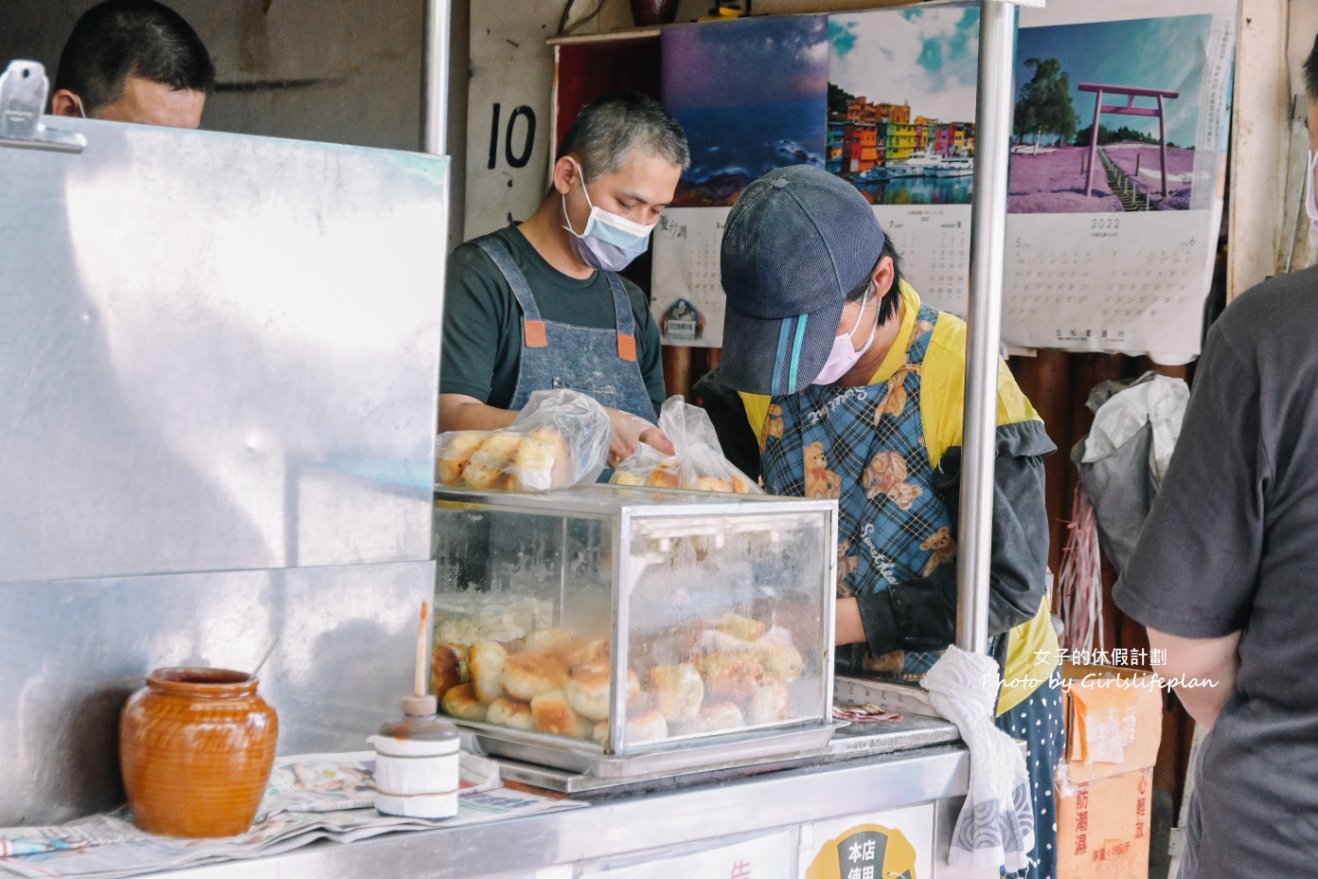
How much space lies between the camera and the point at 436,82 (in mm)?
1589

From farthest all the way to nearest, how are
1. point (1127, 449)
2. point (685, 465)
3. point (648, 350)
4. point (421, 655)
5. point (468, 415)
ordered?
point (1127, 449), point (648, 350), point (468, 415), point (685, 465), point (421, 655)

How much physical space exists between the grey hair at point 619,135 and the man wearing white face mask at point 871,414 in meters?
0.67

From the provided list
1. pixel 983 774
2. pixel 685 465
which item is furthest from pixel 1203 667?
pixel 685 465

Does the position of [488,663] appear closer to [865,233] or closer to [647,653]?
[647,653]

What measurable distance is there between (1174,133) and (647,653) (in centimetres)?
277

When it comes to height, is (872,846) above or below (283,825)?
below

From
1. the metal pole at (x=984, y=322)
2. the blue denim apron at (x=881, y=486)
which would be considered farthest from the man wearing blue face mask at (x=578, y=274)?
the metal pole at (x=984, y=322)

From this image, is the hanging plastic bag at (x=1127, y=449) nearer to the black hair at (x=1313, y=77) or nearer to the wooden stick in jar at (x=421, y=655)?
the black hair at (x=1313, y=77)

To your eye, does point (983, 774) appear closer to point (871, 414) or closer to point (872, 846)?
point (872, 846)

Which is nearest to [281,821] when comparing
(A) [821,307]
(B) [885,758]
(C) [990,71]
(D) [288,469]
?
(D) [288,469]

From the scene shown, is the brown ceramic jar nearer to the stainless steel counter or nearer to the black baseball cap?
the stainless steel counter

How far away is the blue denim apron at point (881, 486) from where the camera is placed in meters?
2.04

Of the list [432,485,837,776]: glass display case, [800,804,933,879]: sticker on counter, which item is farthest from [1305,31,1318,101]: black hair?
[800,804,933,879]: sticker on counter

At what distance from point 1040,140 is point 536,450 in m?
2.63
